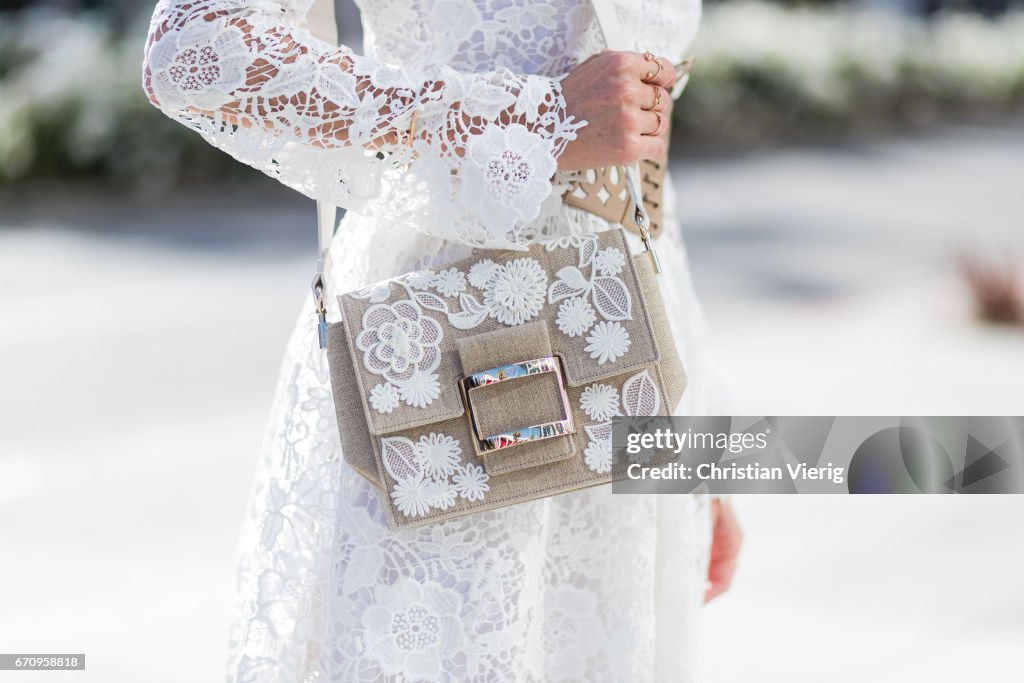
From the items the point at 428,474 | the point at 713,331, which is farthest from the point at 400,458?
the point at 713,331

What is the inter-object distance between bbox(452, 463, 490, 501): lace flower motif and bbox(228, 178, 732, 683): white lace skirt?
0.05 m

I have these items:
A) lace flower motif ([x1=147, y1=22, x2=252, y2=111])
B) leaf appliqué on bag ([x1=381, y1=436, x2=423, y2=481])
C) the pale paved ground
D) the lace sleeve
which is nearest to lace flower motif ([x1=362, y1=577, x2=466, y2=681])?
leaf appliqué on bag ([x1=381, y1=436, x2=423, y2=481])

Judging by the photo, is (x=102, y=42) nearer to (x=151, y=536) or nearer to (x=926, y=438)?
(x=151, y=536)

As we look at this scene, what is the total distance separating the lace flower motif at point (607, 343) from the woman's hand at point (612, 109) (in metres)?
0.16

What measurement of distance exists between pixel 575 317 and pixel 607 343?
39 mm

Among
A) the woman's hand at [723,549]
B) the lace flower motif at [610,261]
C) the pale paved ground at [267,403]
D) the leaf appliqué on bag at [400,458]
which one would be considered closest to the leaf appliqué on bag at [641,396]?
the lace flower motif at [610,261]

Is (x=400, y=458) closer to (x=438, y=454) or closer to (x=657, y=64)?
(x=438, y=454)

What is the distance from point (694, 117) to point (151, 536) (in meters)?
9.51

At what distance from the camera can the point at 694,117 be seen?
11.9 metres

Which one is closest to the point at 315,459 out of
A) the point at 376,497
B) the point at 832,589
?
the point at 376,497

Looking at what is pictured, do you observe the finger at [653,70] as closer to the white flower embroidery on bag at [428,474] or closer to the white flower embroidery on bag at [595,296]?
the white flower embroidery on bag at [595,296]

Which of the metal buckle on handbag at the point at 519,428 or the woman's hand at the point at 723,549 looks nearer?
the metal buckle on handbag at the point at 519,428

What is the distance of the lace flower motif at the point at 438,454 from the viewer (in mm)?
1046

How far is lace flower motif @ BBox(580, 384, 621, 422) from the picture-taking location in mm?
1069
